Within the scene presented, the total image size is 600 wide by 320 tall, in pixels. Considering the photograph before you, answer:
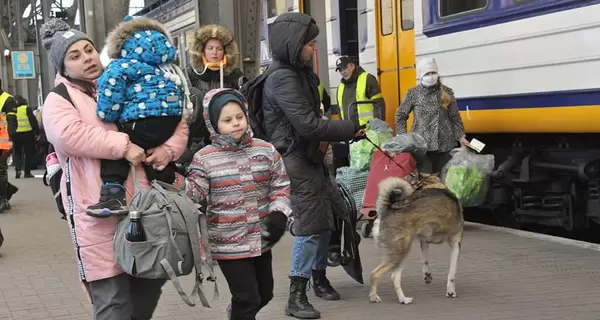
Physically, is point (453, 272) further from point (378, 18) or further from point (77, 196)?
point (378, 18)

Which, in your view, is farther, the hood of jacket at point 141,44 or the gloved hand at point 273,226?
the gloved hand at point 273,226

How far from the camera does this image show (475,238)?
804cm

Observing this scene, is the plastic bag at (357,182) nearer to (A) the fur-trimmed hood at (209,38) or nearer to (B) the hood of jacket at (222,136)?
(A) the fur-trimmed hood at (209,38)

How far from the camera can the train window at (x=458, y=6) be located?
8.26 m

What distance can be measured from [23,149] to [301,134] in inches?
572

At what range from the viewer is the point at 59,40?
3.79 metres

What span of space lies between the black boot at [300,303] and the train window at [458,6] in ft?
13.0

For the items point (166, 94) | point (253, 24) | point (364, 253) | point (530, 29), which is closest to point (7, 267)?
point (364, 253)

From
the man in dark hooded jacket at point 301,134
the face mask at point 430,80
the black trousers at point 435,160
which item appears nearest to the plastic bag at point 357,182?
the black trousers at point 435,160

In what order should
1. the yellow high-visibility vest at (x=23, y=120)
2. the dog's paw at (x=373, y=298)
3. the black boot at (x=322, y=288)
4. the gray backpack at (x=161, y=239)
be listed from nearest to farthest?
the gray backpack at (x=161, y=239)
the dog's paw at (x=373, y=298)
the black boot at (x=322, y=288)
the yellow high-visibility vest at (x=23, y=120)

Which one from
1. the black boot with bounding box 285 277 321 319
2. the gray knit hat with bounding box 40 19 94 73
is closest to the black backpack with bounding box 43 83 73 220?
→ the gray knit hat with bounding box 40 19 94 73

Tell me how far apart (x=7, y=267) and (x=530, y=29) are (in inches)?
203

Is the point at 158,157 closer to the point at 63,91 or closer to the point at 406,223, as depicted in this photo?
the point at 63,91

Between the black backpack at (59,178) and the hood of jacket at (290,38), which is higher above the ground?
the hood of jacket at (290,38)
